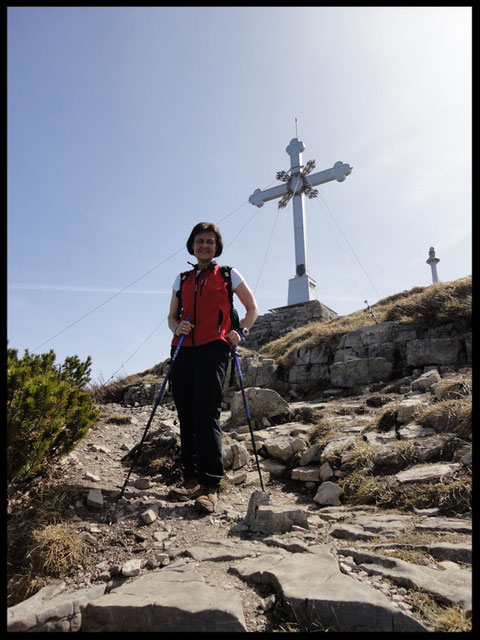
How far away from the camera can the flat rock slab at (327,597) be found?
1.60 meters

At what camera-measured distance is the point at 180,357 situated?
387 centimetres

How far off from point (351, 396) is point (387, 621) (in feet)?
21.8

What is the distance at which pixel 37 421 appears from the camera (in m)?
3.38

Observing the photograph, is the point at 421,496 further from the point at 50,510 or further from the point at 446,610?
the point at 50,510

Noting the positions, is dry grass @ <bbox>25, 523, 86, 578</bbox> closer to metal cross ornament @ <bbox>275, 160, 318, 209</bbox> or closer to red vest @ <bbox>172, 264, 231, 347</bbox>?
red vest @ <bbox>172, 264, 231, 347</bbox>

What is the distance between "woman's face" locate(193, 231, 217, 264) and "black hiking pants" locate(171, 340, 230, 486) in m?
0.98

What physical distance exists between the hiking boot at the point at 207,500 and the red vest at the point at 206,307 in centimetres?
141

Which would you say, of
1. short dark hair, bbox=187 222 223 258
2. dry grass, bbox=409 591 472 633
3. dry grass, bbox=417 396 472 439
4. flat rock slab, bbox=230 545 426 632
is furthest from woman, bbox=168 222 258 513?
dry grass, bbox=417 396 472 439

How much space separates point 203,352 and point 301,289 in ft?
48.3

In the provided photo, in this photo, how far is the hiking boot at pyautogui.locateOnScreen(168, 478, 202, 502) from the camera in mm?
3484

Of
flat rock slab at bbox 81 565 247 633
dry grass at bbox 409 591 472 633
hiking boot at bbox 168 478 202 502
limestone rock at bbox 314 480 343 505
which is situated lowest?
limestone rock at bbox 314 480 343 505

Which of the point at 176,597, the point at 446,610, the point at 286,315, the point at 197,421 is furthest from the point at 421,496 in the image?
the point at 286,315

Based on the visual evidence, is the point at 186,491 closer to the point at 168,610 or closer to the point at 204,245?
the point at 168,610

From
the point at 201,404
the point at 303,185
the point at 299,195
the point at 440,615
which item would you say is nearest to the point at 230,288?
the point at 201,404
